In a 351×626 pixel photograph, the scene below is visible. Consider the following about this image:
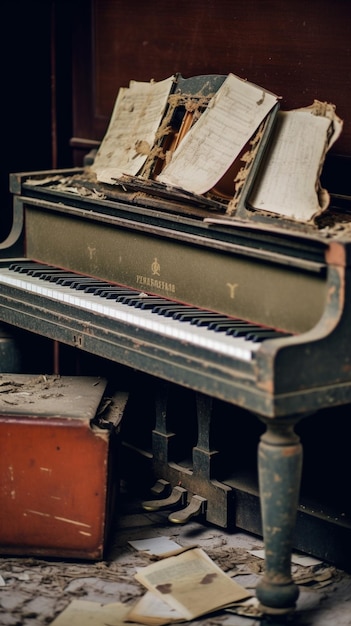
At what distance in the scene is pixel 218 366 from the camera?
3096 millimetres

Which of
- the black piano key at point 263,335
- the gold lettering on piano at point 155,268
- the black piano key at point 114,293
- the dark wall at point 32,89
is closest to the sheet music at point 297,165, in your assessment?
the black piano key at point 263,335

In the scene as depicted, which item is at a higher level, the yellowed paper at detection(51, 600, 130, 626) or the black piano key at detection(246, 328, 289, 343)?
the black piano key at detection(246, 328, 289, 343)

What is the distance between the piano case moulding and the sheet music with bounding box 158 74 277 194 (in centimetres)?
83

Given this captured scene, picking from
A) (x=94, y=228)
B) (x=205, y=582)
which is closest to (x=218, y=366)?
(x=205, y=582)

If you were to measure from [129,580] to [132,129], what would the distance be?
1634mm

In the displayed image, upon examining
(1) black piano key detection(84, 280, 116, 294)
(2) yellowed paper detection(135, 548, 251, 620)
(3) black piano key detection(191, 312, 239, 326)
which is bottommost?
(2) yellowed paper detection(135, 548, 251, 620)

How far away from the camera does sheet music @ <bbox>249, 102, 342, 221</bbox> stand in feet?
11.0

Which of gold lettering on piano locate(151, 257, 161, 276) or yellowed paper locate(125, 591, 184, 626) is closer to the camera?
yellowed paper locate(125, 591, 184, 626)

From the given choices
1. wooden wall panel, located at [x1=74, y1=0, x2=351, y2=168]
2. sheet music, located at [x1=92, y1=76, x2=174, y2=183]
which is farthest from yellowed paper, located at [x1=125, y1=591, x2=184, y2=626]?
wooden wall panel, located at [x1=74, y1=0, x2=351, y2=168]

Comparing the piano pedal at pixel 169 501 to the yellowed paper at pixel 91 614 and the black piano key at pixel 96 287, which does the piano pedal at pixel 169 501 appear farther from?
the black piano key at pixel 96 287

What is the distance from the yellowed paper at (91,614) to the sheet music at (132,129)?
4.73ft

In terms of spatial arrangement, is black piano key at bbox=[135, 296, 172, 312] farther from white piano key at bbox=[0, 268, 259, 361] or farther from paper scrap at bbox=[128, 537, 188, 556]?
paper scrap at bbox=[128, 537, 188, 556]

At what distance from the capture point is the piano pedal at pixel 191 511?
3975 mm

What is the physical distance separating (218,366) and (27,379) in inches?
47.3
